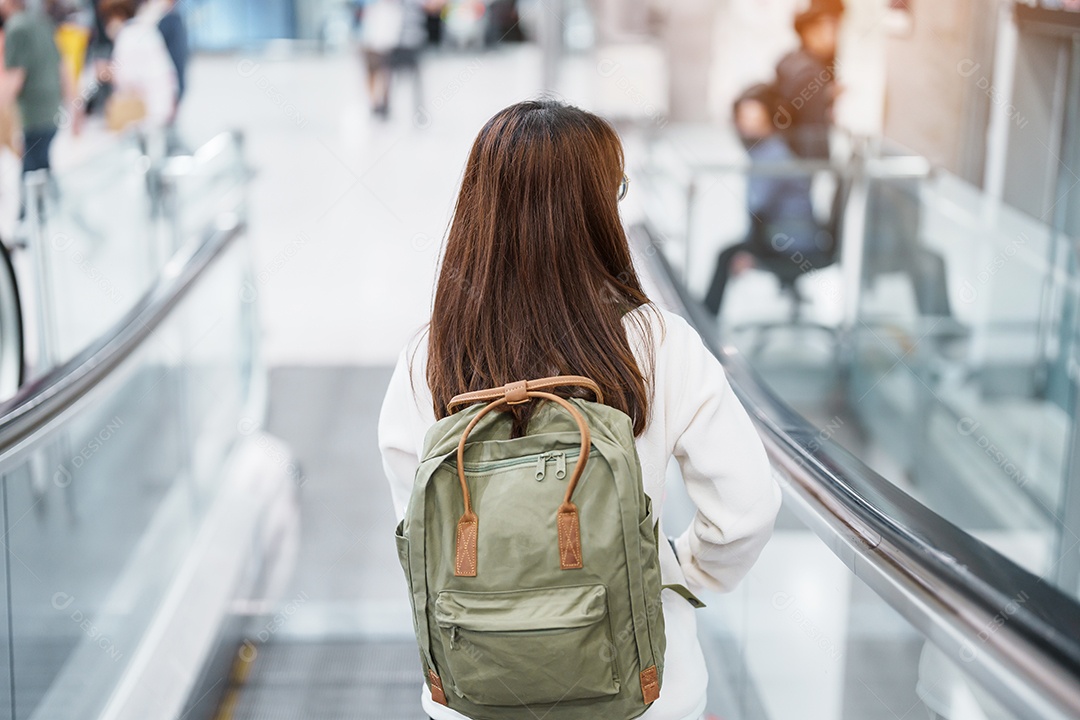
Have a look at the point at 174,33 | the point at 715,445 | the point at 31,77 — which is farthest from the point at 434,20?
the point at 715,445

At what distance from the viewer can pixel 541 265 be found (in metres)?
1.38

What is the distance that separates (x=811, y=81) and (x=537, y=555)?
16.5 ft

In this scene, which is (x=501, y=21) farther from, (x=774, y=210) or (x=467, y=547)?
(x=467, y=547)

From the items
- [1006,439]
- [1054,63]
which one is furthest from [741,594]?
[1054,63]

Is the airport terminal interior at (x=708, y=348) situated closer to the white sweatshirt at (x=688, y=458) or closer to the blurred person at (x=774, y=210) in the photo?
the blurred person at (x=774, y=210)

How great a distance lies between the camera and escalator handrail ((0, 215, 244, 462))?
6.90 ft

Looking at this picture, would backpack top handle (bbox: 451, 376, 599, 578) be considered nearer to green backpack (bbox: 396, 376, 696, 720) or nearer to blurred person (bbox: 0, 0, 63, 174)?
green backpack (bbox: 396, 376, 696, 720)

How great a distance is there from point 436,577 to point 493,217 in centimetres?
42

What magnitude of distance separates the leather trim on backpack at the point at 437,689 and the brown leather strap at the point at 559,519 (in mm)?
181

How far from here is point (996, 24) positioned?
4.80 meters

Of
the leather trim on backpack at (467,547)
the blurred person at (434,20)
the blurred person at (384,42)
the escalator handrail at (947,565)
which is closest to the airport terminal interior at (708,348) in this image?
the escalator handrail at (947,565)

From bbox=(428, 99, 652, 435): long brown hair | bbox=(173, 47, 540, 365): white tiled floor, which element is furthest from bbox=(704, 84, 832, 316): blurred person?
bbox=(428, 99, 652, 435): long brown hair

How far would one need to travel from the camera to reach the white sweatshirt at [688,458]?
1.40 metres

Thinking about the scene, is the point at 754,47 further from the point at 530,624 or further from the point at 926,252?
the point at 530,624
